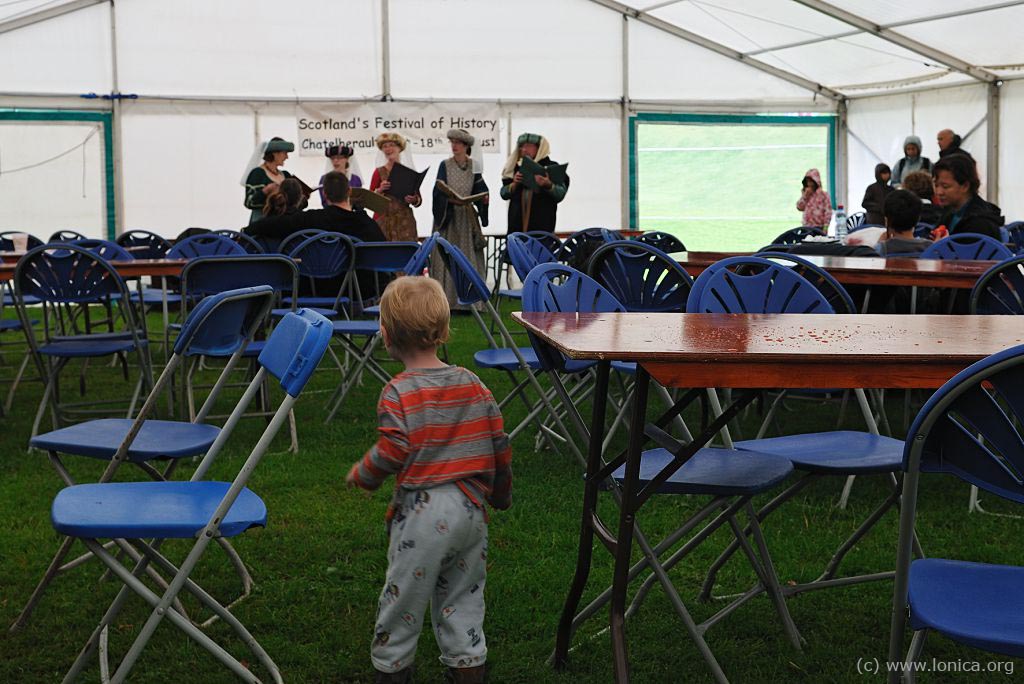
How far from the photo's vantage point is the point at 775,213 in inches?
1345

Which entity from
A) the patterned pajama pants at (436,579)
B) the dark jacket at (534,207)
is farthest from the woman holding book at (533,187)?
the patterned pajama pants at (436,579)

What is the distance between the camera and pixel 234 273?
5207 millimetres

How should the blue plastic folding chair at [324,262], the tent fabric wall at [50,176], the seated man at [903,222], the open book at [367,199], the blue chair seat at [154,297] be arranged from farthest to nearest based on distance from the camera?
the tent fabric wall at [50,176] < the open book at [367,199] < the blue chair seat at [154,297] < the blue plastic folding chair at [324,262] < the seated man at [903,222]

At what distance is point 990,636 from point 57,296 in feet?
14.4

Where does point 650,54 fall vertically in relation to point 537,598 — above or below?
above

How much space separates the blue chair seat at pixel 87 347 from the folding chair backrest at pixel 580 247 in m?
1.91

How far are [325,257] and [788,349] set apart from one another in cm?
490

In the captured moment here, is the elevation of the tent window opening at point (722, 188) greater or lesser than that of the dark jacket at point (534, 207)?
greater

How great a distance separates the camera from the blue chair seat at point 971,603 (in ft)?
5.40

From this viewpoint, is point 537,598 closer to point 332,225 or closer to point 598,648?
point 598,648

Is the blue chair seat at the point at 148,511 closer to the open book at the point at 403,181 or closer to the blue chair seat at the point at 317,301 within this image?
the blue chair seat at the point at 317,301

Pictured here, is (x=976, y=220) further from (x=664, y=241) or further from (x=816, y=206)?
(x=816, y=206)

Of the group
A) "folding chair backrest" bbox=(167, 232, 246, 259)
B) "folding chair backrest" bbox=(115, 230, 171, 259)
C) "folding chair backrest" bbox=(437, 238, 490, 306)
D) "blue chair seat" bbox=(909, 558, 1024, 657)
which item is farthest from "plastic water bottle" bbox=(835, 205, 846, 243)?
"blue chair seat" bbox=(909, 558, 1024, 657)

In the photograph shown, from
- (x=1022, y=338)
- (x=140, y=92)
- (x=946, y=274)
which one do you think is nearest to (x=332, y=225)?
(x=946, y=274)
